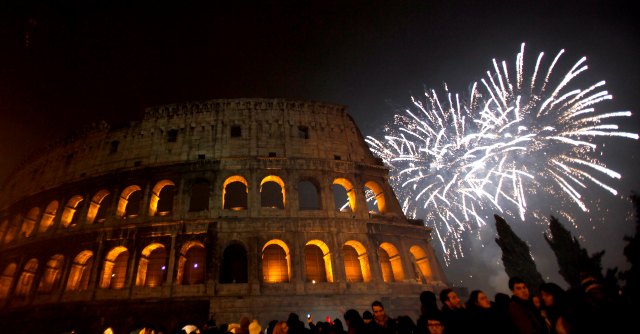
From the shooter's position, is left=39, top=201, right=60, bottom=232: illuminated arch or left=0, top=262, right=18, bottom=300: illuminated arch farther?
left=39, top=201, right=60, bottom=232: illuminated arch

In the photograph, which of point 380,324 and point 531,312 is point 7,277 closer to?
point 380,324

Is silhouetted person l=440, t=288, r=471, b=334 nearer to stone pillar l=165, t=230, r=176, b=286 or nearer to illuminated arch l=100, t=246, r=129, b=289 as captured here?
stone pillar l=165, t=230, r=176, b=286

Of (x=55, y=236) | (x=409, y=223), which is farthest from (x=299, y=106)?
(x=55, y=236)

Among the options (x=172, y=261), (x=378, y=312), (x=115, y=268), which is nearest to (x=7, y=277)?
(x=115, y=268)

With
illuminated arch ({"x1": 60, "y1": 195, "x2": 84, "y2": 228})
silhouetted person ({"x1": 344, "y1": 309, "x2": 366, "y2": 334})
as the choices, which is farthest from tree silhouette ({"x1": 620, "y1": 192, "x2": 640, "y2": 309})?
illuminated arch ({"x1": 60, "y1": 195, "x2": 84, "y2": 228})

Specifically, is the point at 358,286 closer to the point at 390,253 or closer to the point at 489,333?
the point at 390,253

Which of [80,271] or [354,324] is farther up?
[80,271]
